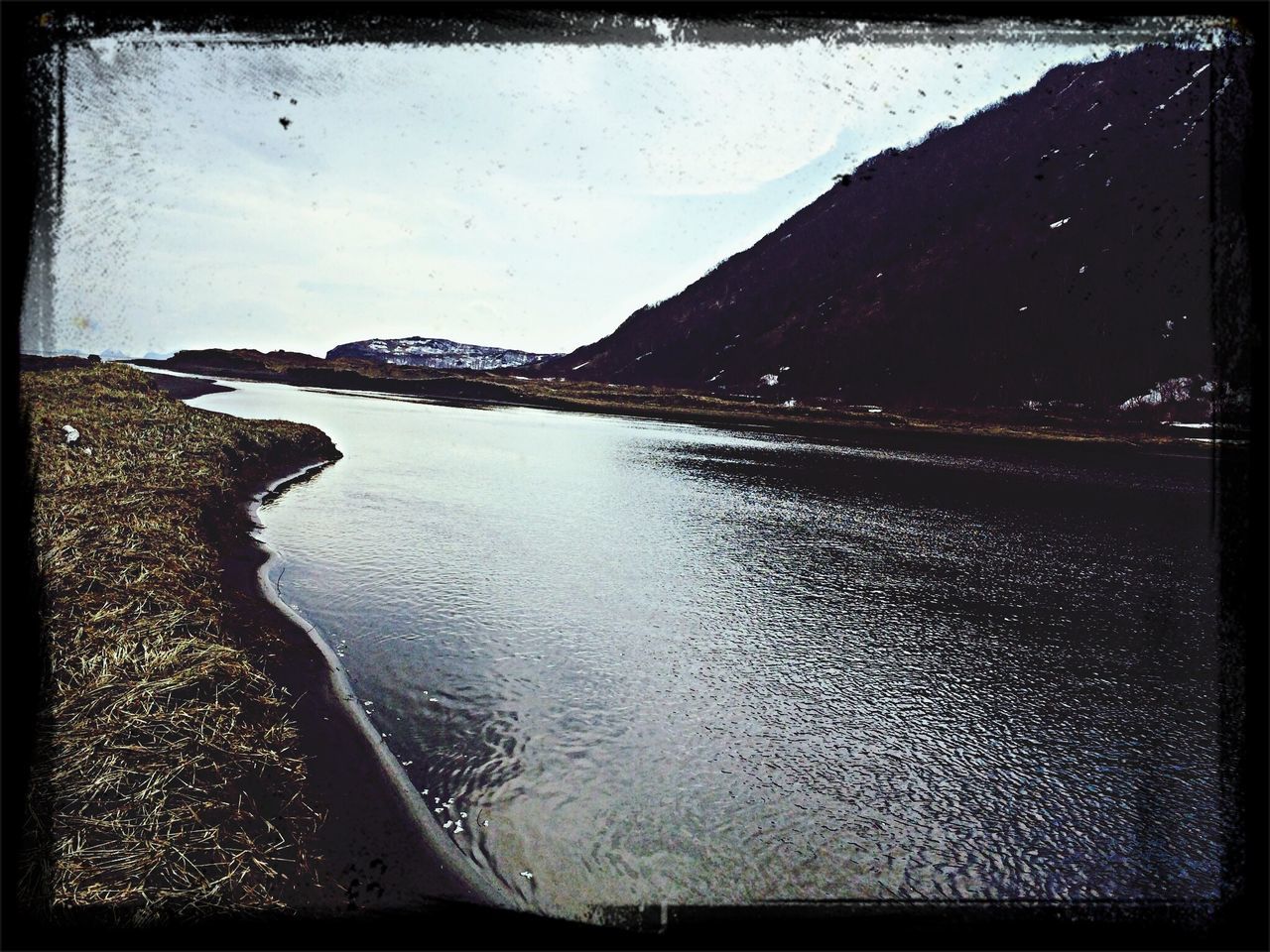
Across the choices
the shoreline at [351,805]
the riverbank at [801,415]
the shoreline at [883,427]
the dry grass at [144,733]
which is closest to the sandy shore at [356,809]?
the shoreline at [351,805]

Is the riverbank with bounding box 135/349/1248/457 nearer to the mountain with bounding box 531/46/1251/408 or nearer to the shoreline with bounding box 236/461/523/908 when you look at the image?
the mountain with bounding box 531/46/1251/408

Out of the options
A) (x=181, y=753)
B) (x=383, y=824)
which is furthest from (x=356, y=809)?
(x=181, y=753)

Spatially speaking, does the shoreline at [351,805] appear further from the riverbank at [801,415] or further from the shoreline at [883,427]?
the riverbank at [801,415]

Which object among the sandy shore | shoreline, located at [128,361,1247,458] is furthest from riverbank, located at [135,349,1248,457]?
the sandy shore

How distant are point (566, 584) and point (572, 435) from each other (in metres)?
31.9

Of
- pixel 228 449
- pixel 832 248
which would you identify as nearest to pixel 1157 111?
pixel 832 248

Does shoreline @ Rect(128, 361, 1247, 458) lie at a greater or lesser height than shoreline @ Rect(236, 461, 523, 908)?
greater

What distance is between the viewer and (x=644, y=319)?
173 metres

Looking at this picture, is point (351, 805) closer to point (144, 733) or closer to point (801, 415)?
point (144, 733)

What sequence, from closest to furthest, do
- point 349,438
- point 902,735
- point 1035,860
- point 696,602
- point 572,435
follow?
point 1035,860 < point 902,735 < point 696,602 < point 349,438 < point 572,435

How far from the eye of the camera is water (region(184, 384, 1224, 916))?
476 cm

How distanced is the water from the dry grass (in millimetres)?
1308

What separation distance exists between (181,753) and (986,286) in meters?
120

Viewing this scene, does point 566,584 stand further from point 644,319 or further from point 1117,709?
point 644,319
